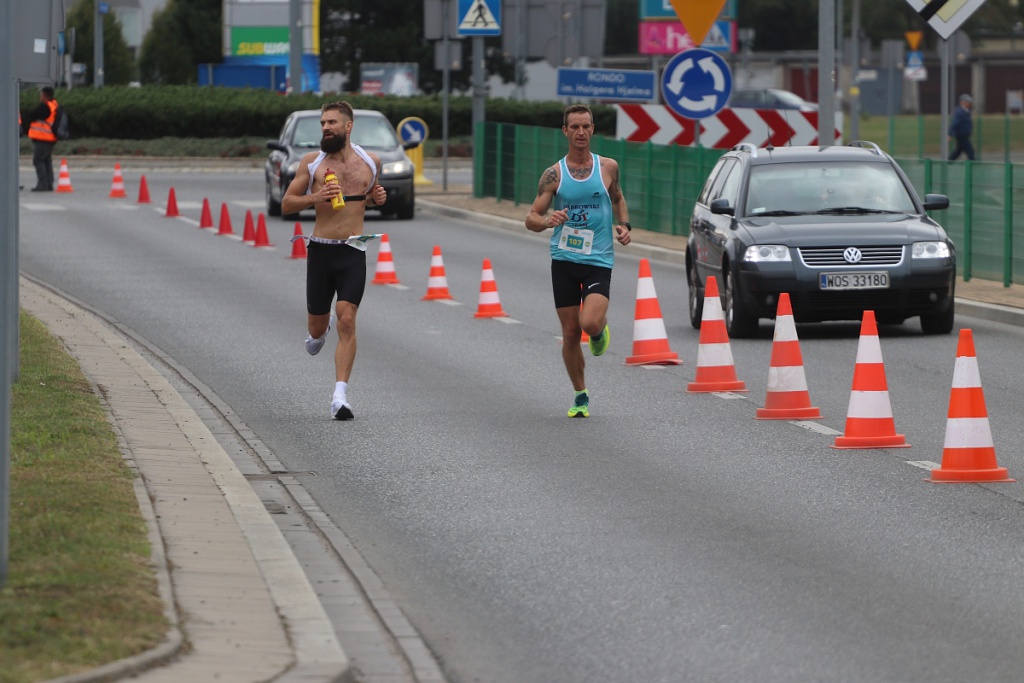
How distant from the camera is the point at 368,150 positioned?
104 ft

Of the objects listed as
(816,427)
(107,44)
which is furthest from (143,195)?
(107,44)

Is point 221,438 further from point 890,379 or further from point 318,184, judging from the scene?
point 890,379

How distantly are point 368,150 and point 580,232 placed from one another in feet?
66.3

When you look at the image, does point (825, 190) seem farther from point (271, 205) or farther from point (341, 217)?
point (271, 205)

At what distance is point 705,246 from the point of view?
59.1ft

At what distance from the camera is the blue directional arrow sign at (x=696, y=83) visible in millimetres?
24047

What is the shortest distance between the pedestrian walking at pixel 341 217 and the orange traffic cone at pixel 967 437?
12.4 ft

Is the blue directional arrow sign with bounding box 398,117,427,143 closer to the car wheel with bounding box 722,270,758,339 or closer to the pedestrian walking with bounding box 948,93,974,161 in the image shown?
the pedestrian walking with bounding box 948,93,974,161

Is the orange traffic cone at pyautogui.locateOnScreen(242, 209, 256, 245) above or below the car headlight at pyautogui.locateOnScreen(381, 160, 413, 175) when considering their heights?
below

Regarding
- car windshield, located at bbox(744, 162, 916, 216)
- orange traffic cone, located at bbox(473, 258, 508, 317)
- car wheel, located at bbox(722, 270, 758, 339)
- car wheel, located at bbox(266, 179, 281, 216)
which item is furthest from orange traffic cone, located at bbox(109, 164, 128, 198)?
car wheel, located at bbox(722, 270, 758, 339)

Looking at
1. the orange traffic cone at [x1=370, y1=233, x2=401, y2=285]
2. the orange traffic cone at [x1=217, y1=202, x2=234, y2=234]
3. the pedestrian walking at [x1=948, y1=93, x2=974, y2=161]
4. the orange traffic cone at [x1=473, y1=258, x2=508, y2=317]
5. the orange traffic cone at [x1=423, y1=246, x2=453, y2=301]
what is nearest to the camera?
the orange traffic cone at [x1=473, y1=258, x2=508, y2=317]

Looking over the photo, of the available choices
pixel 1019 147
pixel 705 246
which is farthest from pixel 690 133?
pixel 1019 147

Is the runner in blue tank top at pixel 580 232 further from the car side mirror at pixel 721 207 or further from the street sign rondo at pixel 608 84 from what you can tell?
the street sign rondo at pixel 608 84

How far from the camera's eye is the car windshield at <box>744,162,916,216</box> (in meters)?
17.5
